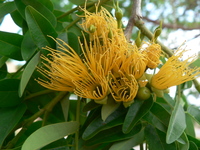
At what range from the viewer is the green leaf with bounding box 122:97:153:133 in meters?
0.78

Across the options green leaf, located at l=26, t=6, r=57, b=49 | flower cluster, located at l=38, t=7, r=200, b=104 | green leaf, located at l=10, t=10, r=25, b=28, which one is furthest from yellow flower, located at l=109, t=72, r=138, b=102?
green leaf, located at l=10, t=10, r=25, b=28

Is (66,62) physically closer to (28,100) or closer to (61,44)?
(61,44)

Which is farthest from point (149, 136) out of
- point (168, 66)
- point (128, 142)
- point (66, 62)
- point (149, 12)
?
point (149, 12)

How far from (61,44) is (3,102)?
25cm

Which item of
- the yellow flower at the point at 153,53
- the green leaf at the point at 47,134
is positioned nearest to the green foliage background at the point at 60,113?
the green leaf at the point at 47,134

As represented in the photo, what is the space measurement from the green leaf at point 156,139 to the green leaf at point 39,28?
0.36m

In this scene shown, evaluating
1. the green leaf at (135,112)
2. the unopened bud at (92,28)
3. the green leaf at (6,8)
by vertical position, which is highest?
the green leaf at (6,8)

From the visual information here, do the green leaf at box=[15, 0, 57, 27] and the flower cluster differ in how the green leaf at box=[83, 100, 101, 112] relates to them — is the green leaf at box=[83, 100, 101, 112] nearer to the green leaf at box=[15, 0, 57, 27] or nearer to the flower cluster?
the flower cluster

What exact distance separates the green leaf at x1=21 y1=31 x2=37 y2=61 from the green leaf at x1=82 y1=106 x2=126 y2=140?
27 centimetres

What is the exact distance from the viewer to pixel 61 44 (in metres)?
0.88

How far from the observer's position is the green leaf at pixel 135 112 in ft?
2.56

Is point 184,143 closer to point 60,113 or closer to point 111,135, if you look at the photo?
point 111,135

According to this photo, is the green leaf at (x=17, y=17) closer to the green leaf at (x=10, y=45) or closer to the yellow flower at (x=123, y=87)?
the green leaf at (x=10, y=45)

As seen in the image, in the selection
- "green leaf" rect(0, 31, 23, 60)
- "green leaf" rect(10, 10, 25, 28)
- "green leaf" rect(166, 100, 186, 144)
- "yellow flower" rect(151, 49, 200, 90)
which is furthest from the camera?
"green leaf" rect(10, 10, 25, 28)
